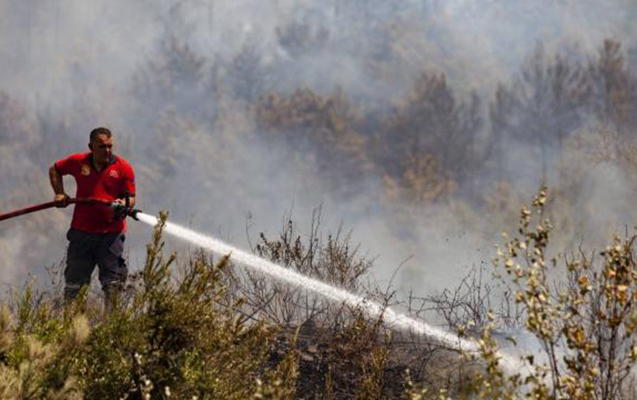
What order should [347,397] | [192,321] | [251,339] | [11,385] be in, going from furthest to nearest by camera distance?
[347,397] → [251,339] → [192,321] → [11,385]

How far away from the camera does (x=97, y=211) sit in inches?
268

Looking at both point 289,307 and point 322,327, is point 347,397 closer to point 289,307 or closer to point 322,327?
point 322,327

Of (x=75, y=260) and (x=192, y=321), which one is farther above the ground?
(x=75, y=260)

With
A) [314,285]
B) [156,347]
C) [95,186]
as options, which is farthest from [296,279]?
[156,347]

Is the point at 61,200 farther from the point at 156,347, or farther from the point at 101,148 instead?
the point at 156,347

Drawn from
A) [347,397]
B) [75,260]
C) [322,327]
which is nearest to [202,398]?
[347,397]

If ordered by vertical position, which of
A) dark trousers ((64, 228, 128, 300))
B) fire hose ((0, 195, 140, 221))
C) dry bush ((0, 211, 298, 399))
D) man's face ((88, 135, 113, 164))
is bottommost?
dry bush ((0, 211, 298, 399))

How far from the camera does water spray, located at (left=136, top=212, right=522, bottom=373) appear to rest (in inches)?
260

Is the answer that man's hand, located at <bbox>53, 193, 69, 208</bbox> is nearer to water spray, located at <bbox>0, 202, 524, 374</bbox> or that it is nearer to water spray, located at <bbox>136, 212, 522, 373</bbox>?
water spray, located at <bbox>0, 202, 524, 374</bbox>

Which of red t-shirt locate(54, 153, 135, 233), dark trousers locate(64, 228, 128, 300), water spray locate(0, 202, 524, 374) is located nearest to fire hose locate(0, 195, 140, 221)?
water spray locate(0, 202, 524, 374)

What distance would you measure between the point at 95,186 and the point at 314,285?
2.06m

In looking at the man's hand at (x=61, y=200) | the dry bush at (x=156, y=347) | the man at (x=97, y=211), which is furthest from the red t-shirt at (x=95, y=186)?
the dry bush at (x=156, y=347)

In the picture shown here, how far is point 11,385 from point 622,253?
250cm

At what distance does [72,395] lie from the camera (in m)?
3.42
